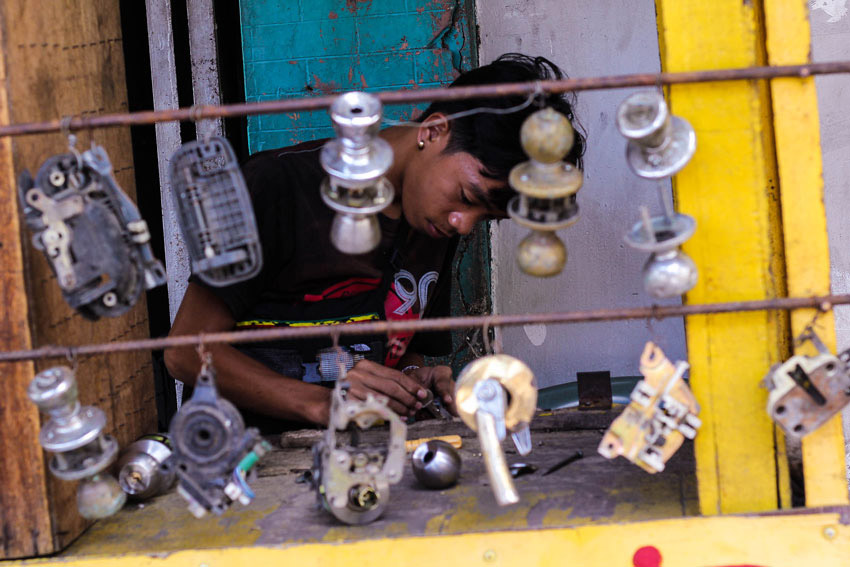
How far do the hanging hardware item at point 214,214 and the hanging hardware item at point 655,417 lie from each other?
63 cm

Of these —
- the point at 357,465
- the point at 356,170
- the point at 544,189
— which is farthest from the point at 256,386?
the point at 544,189

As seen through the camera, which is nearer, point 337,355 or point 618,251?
point 337,355

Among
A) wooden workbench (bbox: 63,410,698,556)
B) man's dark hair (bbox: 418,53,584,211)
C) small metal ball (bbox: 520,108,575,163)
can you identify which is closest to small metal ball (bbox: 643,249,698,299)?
small metal ball (bbox: 520,108,575,163)

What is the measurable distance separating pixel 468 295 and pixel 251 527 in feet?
6.35

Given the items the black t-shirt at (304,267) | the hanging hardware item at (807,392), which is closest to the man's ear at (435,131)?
the black t-shirt at (304,267)

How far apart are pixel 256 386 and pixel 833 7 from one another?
2.35 metres

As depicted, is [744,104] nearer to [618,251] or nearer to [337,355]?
[337,355]

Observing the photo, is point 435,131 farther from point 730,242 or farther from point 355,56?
point 355,56

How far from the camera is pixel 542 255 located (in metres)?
1.28

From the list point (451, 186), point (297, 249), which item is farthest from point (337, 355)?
point (451, 186)

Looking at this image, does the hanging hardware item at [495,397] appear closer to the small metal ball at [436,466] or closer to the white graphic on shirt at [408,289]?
the small metal ball at [436,466]

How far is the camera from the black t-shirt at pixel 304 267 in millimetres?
2127

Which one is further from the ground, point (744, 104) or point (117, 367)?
point (744, 104)

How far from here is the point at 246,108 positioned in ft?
4.13
